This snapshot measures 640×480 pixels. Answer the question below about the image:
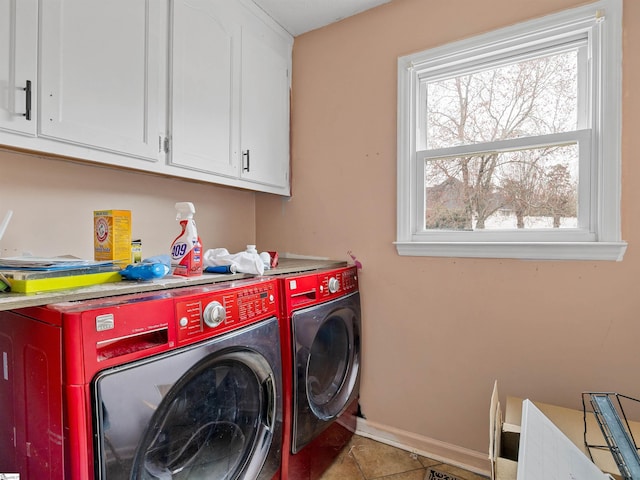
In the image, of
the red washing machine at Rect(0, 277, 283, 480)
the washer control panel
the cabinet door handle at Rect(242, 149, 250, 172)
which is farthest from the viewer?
the cabinet door handle at Rect(242, 149, 250, 172)

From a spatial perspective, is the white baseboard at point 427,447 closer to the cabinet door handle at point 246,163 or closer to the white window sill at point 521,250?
the white window sill at point 521,250

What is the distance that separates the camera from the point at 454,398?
69.1 inches

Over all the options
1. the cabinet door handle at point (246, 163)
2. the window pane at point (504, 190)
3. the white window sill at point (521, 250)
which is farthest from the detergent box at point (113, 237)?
the window pane at point (504, 190)

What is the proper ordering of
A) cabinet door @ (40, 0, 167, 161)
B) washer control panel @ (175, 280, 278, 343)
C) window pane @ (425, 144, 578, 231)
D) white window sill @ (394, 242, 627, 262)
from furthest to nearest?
window pane @ (425, 144, 578, 231) < white window sill @ (394, 242, 627, 262) < cabinet door @ (40, 0, 167, 161) < washer control panel @ (175, 280, 278, 343)

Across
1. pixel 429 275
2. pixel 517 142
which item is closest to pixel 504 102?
pixel 517 142

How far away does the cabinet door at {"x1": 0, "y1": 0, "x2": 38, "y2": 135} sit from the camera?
1.00 m

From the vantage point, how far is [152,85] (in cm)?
140

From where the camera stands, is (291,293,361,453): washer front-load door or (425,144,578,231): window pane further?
(425,144,578,231): window pane

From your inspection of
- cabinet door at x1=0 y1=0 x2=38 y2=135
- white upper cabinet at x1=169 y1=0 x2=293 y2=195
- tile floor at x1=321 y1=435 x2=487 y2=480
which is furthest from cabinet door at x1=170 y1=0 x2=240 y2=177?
tile floor at x1=321 y1=435 x2=487 y2=480

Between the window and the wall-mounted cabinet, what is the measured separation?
822 mm

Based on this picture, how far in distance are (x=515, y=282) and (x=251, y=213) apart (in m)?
1.70

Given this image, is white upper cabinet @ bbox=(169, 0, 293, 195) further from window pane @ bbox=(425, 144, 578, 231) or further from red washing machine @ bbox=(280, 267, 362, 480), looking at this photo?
window pane @ bbox=(425, 144, 578, 231)

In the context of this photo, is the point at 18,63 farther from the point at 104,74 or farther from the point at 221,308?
the point at 221,308

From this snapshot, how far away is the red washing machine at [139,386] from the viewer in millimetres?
754
